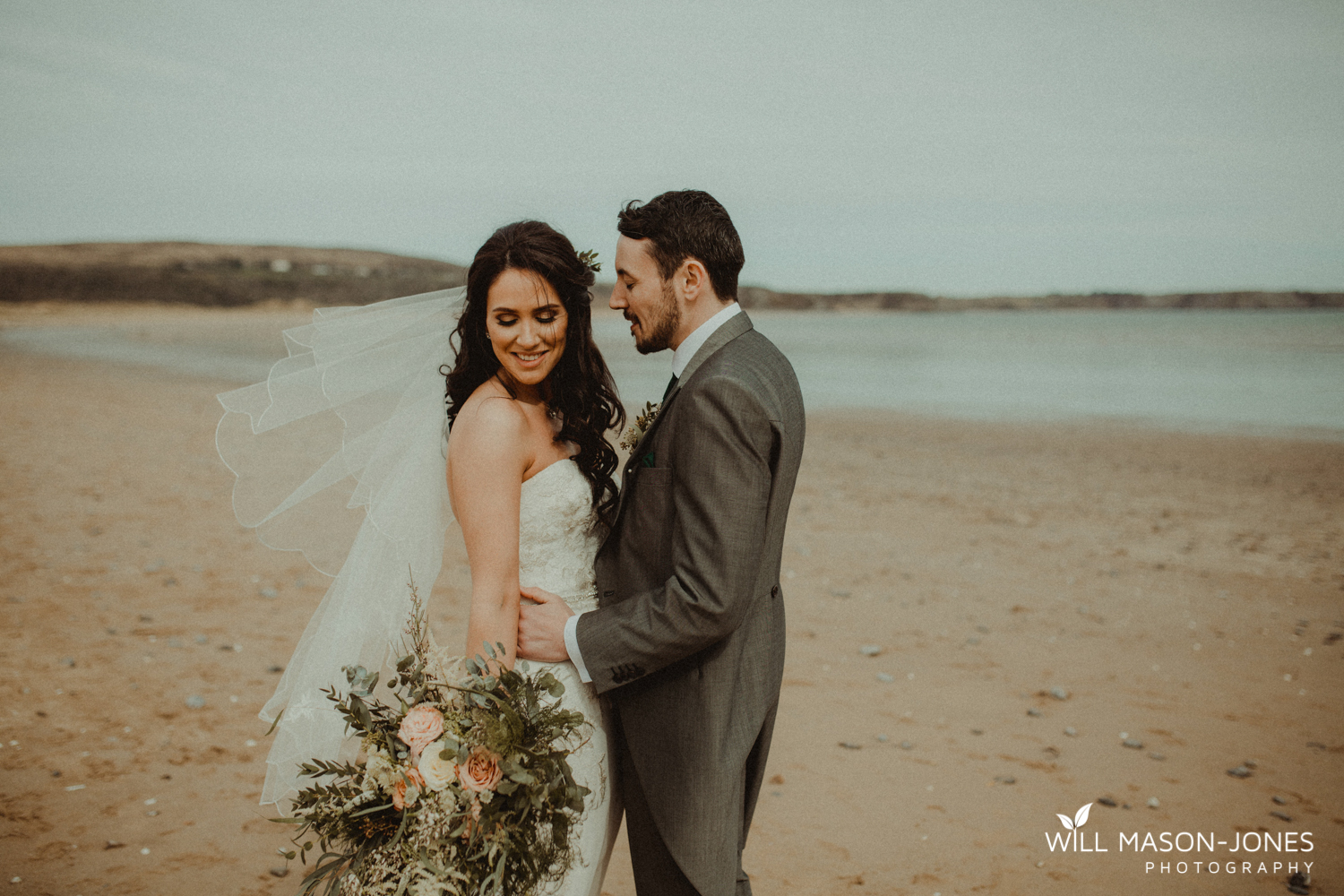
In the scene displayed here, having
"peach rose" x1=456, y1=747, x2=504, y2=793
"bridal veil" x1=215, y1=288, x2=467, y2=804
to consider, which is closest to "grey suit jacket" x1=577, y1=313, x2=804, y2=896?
"peach rose" x1=456, y1=747, x2=504, y2=793

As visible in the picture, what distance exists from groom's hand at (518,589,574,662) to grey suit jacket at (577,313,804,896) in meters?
0.12

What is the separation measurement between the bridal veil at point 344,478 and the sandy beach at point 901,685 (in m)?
Answer: 1.68

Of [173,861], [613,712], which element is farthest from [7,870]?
[613,712]

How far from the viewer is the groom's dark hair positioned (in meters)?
2.42

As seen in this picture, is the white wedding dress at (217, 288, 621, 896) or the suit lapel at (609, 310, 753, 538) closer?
the suit lapel at (609, 310, 753, 538)

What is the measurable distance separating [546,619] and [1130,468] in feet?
47.2

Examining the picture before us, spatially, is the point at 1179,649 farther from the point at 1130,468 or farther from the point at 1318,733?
the point at 1130,468

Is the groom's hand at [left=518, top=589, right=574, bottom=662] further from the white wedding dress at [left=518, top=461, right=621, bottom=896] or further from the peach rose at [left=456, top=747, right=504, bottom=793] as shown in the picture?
the peach rose at [left=456, top=747, right=504, bottom=793]

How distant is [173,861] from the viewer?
3.89 m

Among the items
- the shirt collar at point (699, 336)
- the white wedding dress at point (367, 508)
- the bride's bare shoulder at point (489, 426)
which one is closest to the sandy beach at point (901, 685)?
the white wedding dress at point (367, 508)

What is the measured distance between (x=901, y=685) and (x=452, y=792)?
4525 millimetres

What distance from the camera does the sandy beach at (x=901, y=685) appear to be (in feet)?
13.5

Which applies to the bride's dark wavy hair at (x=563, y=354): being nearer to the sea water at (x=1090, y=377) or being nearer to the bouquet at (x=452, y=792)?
the bouquet at (x=452, y=792)

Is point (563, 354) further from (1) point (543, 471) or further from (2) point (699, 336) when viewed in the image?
(2) point (699, 336)
